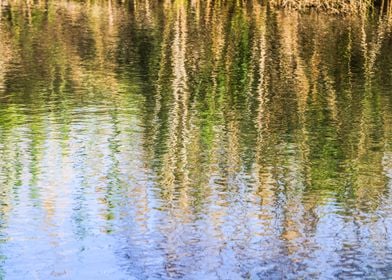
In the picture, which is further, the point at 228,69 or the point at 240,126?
the point at 228,69

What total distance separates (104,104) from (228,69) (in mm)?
5411

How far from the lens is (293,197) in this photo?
12883mm

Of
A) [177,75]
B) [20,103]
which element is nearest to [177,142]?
[20,103]

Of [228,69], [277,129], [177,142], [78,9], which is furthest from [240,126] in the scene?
[78,9]

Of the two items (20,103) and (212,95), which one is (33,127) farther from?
(212,95)

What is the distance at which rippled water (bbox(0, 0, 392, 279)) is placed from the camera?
416 inches

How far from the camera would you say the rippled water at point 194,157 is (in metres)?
10.6

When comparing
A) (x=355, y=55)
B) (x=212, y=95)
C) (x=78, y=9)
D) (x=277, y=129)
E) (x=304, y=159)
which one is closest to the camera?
(x=304, y=159)

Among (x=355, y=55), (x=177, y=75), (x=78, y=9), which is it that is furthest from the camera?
(x=78, y=9)

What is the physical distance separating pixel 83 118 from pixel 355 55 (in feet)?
35.5

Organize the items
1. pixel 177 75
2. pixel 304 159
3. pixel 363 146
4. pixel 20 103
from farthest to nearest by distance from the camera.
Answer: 1. pixel 177 75
2. pixel 20 103
3. pixel 363 146
4. pixel 304 159

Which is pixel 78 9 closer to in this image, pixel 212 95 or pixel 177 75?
pixel 177 75

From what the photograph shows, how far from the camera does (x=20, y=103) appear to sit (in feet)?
61.8

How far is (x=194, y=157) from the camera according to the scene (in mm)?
14953
